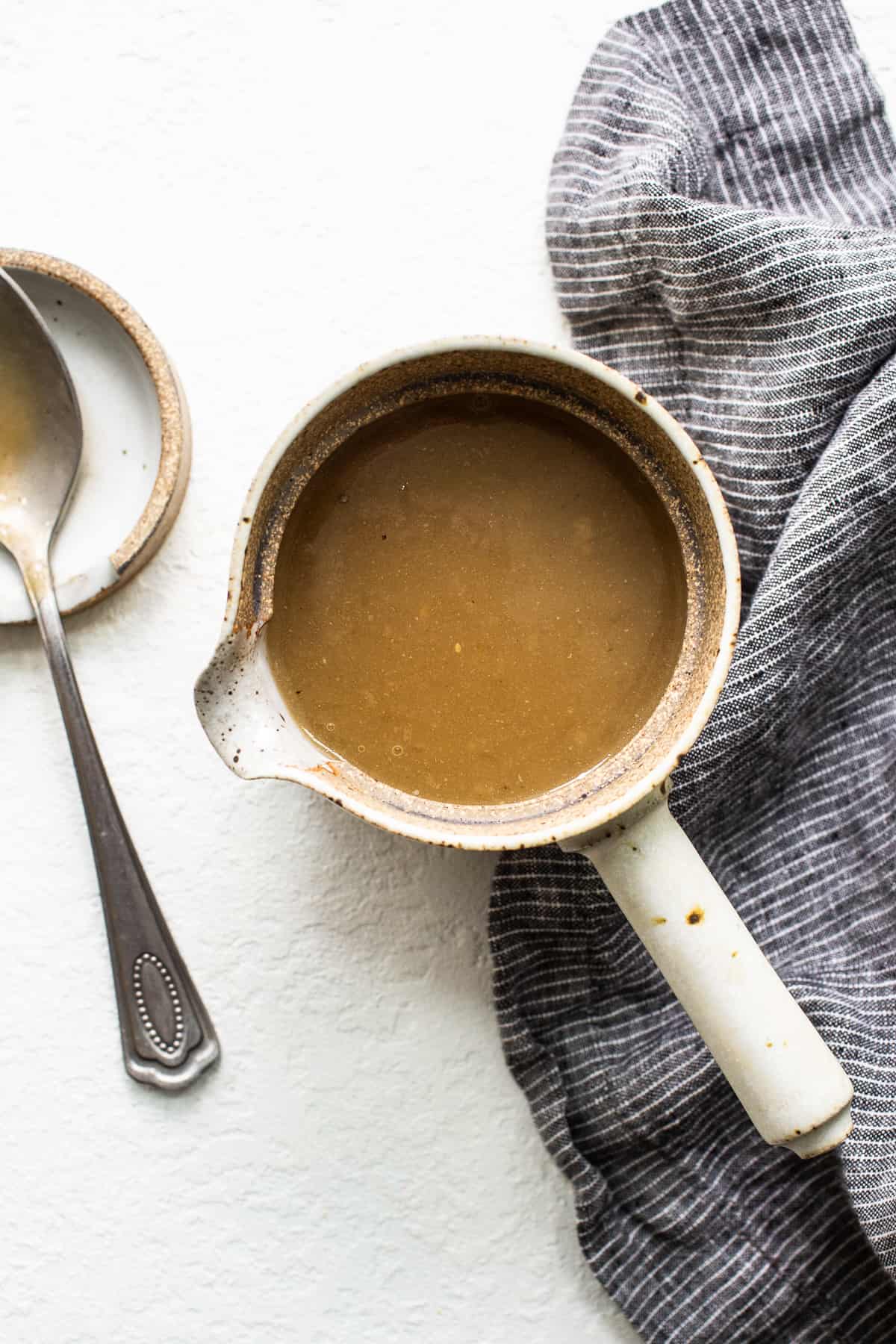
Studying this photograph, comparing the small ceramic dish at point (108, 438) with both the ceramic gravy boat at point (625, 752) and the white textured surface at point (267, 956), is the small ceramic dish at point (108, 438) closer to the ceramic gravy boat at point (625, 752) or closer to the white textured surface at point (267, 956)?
the white textured surface at point (267, 956)

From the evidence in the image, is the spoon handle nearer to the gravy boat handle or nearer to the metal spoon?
the metal spoon

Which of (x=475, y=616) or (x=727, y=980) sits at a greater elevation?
(x=475, y=616)

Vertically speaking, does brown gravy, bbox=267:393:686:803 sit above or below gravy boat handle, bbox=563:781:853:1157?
above

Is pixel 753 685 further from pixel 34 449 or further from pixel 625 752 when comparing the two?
pixel 34 449

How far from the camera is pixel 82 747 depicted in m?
0.81

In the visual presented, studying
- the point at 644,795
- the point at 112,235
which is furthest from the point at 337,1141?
the point at 112,235

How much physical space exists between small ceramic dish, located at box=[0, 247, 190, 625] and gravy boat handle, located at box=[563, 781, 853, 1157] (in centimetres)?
40

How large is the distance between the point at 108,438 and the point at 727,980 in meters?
0.58

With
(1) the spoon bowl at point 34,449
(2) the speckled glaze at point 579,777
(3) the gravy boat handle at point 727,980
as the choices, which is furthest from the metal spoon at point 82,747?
(3) the gravy boat handle at point 727,980

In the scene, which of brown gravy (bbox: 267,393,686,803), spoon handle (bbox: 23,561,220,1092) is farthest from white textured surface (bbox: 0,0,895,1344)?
brown gravy (bbox: 267,393,686,803)

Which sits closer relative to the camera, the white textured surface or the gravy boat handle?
the gravy boat handle

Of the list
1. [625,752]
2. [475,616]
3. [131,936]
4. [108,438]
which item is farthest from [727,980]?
[108,438]

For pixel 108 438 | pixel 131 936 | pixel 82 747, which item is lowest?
pixel 131 936

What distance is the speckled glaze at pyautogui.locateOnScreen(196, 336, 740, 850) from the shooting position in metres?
0.66
